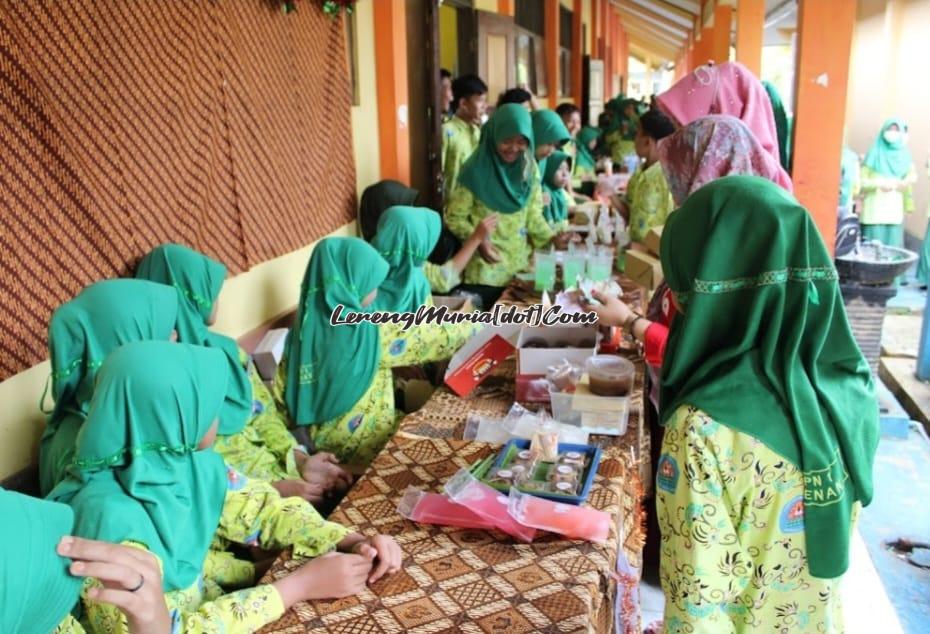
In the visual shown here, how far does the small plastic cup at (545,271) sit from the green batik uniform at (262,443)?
4.44ft

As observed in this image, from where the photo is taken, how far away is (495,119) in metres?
3.89

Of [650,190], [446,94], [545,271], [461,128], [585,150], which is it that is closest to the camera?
[545,271]

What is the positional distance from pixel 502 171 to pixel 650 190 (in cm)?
77

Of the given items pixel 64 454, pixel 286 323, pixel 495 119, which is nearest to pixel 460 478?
pixel 64 454

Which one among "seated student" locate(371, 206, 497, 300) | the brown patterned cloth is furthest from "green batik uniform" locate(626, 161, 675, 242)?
the brown patterned cloth

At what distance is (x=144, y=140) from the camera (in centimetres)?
236

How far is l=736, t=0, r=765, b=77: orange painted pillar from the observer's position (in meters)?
6.54

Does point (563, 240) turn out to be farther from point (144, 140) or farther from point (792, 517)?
point (792, 517)

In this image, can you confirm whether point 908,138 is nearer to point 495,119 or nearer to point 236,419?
point 495,119

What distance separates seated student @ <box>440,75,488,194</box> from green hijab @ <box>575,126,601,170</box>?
3940mm

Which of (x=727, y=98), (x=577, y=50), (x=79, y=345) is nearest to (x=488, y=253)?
(x=727, y=98)

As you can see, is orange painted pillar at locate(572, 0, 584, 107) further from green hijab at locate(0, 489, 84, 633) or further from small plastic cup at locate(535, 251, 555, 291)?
green hijab at locate(0, 489, 84, 633)

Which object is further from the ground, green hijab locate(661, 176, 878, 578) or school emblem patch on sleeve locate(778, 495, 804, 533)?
green hijab locate(661, 176, 878, 578)

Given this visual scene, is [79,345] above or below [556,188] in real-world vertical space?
below
